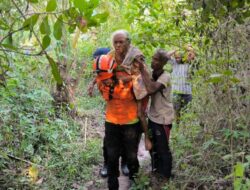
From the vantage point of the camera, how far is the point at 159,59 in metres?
4.09

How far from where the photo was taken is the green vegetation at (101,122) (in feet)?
8.06

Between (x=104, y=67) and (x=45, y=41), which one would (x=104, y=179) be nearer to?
(x=104, y=67)

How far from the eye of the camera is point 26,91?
6.23 m

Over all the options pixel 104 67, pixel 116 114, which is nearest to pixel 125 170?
pixel 116 114

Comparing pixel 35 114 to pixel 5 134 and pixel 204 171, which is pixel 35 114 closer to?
pixel 5 134

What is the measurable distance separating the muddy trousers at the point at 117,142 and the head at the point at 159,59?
65cm

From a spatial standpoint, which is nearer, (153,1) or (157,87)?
(157,87)

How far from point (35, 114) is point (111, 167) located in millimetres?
2237

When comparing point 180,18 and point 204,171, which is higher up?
point 180,18

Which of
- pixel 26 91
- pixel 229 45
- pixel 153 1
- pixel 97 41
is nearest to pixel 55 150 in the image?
pixel 26 91

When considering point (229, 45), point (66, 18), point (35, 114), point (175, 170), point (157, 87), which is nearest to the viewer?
point (66, 18)

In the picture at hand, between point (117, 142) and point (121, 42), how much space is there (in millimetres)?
1079

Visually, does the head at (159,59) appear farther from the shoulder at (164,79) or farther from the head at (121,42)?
the head at (121,42)

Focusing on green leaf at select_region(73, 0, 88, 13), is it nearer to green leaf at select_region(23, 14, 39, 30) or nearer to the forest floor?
green leaf at select_region(23, 14, 39, 30)
